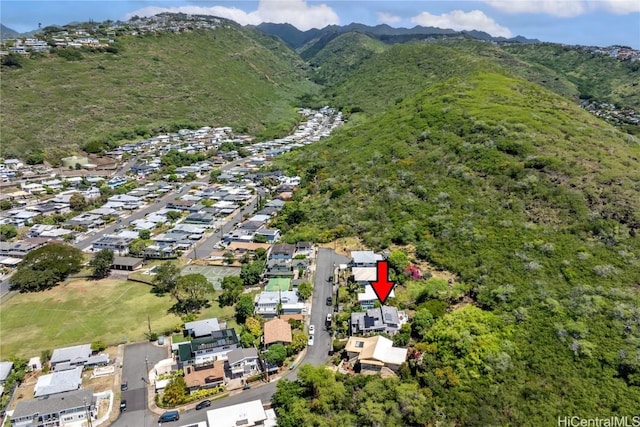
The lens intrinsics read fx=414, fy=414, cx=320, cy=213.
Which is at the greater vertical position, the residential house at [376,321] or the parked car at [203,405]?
the residential house at [376,321]

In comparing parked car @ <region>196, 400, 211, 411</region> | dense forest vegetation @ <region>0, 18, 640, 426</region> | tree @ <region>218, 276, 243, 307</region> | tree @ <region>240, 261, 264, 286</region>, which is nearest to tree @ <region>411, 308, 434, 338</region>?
dense forest vegetation @ <region>0, 18, 640, 426</region>

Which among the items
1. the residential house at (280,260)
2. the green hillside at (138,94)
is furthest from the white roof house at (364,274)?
the green hillside at (138,94)

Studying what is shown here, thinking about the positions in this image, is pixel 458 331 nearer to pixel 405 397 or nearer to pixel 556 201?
pixel 405 397

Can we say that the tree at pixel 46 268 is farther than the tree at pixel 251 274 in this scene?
Yes

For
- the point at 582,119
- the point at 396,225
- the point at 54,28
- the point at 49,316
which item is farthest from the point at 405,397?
the point at 54,28

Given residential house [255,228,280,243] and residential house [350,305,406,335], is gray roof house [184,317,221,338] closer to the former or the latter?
residential house [350,305,406,335]

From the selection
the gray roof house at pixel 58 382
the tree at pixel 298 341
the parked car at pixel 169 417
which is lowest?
the parked car at pixel 169 417

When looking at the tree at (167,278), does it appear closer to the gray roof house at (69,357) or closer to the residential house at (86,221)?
the gray roof house at (69,357)

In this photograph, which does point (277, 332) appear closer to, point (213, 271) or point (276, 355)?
point (276, 355)
